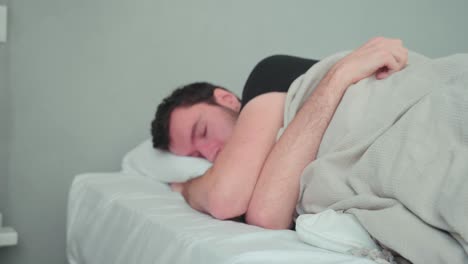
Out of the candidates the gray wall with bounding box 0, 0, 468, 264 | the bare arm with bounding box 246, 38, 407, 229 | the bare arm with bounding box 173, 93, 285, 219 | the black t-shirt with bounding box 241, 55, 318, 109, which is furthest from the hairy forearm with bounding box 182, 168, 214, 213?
the gray wall with bounding box 0, 0, 468, 264

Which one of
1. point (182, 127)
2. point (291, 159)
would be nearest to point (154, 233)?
point (291, 159)

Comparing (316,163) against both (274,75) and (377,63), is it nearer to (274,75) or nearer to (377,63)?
(377,63)

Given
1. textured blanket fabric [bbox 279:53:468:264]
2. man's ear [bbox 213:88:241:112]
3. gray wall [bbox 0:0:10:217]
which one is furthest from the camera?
gray wall [bbox 0:0:10:217]

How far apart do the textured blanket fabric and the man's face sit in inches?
19.9

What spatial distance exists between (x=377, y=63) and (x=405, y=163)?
1.07 feet

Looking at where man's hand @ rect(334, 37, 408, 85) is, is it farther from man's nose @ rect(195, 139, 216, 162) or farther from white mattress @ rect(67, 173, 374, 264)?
man's nose @ rect(195, 139, 216, 162)

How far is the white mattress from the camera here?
3.21 ft

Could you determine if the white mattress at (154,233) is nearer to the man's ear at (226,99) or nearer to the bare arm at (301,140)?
the bare arm at (301,140)

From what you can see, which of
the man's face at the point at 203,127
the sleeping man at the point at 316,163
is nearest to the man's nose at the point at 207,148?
the man's face at the point at 203,127

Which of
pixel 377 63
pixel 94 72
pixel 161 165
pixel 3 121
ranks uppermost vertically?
pixel 377 63

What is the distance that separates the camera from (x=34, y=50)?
2.04m

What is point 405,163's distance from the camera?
1.05m

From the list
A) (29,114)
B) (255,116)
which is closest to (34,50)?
(29,114)

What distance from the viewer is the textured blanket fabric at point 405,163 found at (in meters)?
0.94
